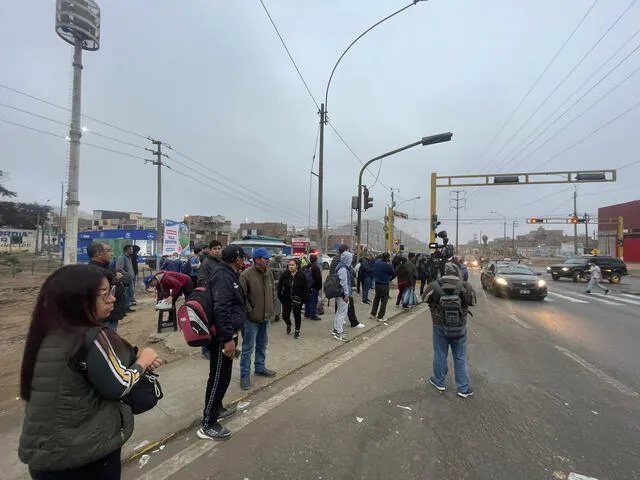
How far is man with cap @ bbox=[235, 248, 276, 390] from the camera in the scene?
14.6 feet

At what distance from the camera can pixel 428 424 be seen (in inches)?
143

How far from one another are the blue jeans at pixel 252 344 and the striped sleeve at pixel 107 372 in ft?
8.78

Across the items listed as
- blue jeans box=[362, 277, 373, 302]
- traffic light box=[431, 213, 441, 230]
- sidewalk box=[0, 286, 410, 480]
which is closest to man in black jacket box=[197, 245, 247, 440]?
sidewalk box=[0, 286, 410, 480]

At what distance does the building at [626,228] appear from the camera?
4447 cm

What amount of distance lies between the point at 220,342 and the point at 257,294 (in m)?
1.17

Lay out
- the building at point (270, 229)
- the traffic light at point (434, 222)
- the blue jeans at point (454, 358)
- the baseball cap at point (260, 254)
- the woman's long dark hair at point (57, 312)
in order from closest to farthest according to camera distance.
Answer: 1. the woman's long dark hair at point (57, 312)
2. the blue jeans at point (454, 358)
3. the baseball cap at point (260, 254)
4. the traffic light at point (434, 222)
5. the building at point (270, 229)

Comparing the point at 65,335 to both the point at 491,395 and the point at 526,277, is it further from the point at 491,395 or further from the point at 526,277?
the point at 526,277

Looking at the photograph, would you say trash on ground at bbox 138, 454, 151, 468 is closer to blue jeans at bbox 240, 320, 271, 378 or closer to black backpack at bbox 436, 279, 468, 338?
blue jeans at bbox 240, 320, 271, 378

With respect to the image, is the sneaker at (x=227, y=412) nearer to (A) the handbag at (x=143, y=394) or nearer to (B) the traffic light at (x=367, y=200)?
(A) the handbag at (x=143, y=394)

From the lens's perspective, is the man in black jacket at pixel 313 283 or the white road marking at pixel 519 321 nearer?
the man in black jacket at pixel 313 283

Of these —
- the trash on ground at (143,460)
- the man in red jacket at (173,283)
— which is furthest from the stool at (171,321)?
the trash on ground at (143,460)

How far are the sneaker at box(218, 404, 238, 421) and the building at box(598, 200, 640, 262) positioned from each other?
Result: 5354 centimetres

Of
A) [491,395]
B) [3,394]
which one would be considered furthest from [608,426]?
[3,394]

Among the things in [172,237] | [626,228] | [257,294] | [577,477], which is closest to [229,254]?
[257,294]
